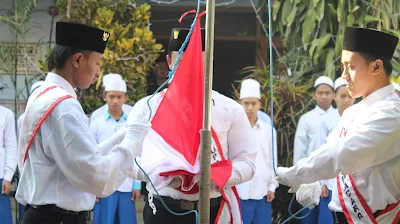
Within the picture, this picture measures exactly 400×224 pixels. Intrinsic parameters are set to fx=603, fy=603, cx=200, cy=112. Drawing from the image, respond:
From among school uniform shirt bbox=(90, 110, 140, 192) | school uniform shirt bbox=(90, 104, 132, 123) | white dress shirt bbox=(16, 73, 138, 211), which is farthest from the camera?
school uniform shirt bbox=(90, 104, 132, 123)

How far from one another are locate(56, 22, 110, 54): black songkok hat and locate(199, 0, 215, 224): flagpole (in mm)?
759

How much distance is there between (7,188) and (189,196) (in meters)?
3.05

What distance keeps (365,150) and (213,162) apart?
2.71ft

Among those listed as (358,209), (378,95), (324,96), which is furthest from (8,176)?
(378,95)

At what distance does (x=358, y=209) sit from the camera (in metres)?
3.04

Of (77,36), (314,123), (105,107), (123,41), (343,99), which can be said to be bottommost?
(314,123)

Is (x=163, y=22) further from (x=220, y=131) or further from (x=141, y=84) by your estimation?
(x=220, y=131)

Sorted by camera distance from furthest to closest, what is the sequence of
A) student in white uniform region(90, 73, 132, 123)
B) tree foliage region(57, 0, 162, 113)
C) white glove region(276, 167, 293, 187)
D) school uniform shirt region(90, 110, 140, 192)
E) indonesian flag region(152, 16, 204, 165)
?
tree foliage region(57, 0, 162, 113), student in white uniform region(90, 73, 132, 123), school uniform shirt region(90, 110, 140, 192), indonesian flag region(152, 16, 204, 165), white glove region(276, 167, 293, 187)

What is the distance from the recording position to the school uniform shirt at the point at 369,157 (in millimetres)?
2863

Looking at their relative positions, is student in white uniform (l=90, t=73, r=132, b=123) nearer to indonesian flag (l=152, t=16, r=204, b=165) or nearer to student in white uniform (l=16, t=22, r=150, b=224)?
indonesian flag (l=152, t=16, r=204, b=165)

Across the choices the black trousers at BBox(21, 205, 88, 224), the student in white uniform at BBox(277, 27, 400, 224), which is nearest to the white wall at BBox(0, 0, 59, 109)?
the black trousers at BBox(21, 205, 88, 224)

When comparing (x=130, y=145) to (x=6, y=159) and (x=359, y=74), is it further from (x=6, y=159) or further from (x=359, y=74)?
(x=6, y=159)

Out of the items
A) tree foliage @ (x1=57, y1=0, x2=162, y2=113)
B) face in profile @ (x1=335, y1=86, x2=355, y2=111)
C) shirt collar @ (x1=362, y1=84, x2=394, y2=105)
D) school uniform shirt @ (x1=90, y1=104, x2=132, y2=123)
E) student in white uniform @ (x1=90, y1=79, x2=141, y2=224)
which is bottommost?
student in white uniform @ (x1=90, y1=79, x2=141, y2=224)

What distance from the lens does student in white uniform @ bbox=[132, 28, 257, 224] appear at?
129 inches
